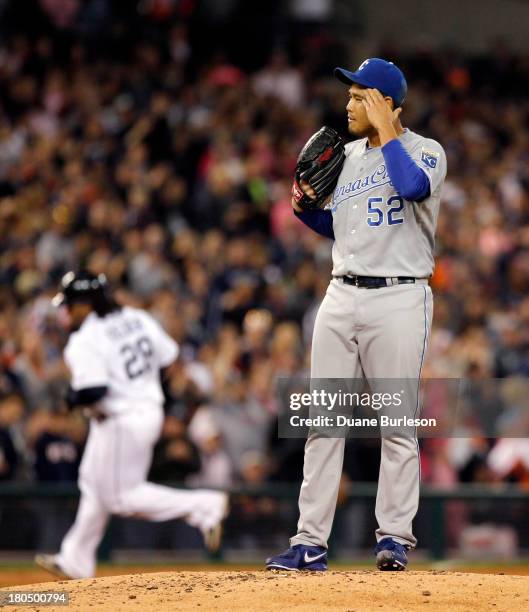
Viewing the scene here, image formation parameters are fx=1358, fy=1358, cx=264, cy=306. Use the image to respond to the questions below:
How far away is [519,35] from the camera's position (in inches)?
723

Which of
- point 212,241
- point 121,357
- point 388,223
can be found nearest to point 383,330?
point 388,223

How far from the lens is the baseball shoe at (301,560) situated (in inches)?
214

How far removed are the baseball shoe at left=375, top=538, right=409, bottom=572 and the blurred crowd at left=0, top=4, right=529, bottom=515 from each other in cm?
352

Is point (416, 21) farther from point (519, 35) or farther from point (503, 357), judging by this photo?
point (503, 357)

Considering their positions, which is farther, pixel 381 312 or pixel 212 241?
pixel 212 241

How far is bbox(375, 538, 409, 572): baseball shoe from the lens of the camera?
541 cm

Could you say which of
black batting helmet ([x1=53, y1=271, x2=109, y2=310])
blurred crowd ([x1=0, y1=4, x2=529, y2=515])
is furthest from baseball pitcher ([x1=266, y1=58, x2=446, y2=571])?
blurred crowd ([x1=0, y1=4, x2=529, y2=515])

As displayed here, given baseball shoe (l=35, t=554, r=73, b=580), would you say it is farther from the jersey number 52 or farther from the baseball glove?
the jersey number 52

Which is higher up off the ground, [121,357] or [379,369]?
[121,357]

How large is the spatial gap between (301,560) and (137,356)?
9.03 ft

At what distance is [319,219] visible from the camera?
5.78 m

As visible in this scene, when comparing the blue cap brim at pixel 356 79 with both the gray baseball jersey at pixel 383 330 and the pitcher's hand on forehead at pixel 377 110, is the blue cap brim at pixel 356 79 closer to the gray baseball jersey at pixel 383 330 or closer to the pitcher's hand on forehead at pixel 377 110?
the pitcher's hand on forehead at pixel 377 110

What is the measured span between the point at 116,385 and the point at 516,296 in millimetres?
6188

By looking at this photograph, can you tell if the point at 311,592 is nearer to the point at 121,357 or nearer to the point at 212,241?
the point at 121,357
